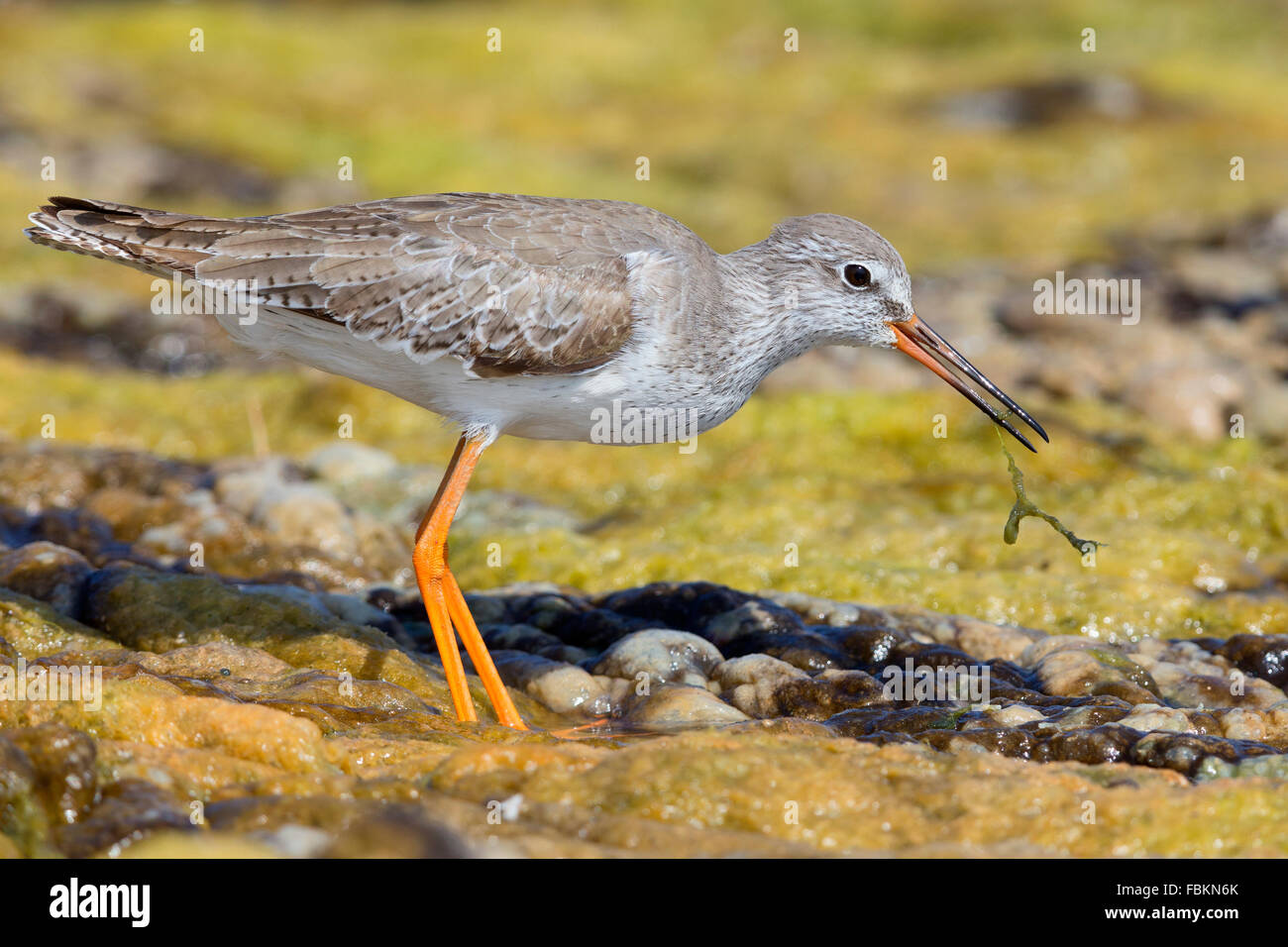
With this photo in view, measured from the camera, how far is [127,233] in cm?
696

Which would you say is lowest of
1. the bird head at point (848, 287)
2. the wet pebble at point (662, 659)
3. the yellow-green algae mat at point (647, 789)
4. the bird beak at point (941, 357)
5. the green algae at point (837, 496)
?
the yellow-green algae mat at point (647, 789)

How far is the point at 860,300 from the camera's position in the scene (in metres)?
7.48

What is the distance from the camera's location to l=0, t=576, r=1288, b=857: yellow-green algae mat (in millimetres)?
4484

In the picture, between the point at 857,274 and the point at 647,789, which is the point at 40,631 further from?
the point at 857,274

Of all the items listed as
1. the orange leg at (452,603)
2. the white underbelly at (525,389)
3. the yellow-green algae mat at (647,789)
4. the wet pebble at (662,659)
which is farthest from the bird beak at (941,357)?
the yellow-green algae mat at (647,789)

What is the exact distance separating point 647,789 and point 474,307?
297 centimetres

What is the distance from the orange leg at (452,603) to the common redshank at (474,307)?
0.01m

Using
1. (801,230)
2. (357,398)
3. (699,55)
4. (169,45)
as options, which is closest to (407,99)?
(169,45)

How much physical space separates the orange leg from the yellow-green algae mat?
703 mm

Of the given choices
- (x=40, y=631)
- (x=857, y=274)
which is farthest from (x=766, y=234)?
(x=40, y=631)

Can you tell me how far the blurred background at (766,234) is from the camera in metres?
8.81

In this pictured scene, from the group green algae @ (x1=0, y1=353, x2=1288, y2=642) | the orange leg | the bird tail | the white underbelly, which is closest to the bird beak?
green algae @ (x1=0, y1=353, x2=1288, y2=642)

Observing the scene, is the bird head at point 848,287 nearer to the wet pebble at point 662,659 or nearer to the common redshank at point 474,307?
the common redshank at point 474,307
